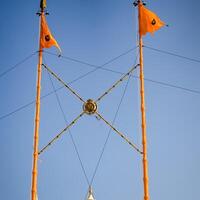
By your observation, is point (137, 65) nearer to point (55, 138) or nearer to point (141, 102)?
point (141, 102)

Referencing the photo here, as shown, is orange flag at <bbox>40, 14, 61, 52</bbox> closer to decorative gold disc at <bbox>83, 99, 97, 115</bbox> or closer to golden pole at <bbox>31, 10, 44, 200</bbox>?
golden pole at <bbox>31, 10, 44, 200</bbox>

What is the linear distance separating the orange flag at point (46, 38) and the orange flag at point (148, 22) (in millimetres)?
7980

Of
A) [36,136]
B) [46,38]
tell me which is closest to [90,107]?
[36,136]

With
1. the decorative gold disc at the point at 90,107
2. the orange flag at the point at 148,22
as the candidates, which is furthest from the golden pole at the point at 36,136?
the orange flag at the point at 148,22

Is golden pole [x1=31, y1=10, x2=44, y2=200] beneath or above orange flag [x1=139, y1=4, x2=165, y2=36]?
beneath

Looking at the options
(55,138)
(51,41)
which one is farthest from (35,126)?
(51,41)

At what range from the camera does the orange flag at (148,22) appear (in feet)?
124

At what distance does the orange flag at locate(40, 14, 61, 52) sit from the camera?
136ft

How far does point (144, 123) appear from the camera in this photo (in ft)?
115

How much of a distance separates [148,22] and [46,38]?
9736mm

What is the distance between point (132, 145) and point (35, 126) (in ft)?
29.8

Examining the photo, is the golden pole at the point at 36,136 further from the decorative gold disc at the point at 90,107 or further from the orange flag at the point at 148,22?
the orange flag at the point at 148,22

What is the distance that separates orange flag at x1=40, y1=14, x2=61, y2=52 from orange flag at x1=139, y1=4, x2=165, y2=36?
7.98 m

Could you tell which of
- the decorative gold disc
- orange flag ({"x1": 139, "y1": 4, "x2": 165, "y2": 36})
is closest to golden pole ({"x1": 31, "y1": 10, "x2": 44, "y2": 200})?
the decorative gold disc
